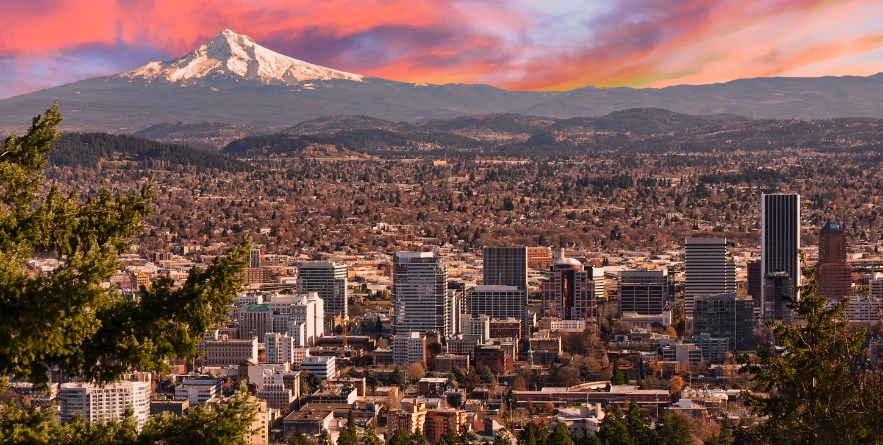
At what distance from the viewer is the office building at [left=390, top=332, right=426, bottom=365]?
144 feet

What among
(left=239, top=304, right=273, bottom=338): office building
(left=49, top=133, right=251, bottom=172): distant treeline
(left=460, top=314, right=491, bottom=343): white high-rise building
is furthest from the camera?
(left=49, top=133, right=251, bottom=172): distant treeline

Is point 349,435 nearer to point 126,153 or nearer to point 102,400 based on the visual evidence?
point 102,400

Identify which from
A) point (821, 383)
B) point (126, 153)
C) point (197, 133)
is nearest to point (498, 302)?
point (821, 383)

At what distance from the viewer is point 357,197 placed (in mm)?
96188

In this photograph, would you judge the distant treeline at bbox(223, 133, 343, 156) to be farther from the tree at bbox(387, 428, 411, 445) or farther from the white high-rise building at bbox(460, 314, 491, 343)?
the tree at bbox(387, 428, 411, 445)

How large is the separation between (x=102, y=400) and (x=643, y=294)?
27.8 metres

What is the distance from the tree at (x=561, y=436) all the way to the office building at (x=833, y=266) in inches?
918

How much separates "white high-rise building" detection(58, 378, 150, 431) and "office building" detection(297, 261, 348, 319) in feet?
73.3

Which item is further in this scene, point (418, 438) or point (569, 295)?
point (569, 295)

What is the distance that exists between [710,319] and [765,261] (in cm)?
1140

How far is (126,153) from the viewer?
345 ft

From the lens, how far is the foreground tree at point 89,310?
6.48 metres

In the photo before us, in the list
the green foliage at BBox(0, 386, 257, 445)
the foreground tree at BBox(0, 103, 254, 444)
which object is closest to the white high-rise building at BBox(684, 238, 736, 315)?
the foreground tree at BBox(0, 103, 254, 444)

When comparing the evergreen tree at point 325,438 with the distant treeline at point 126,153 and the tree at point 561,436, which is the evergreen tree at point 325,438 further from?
the distant treeline at point 126,153
